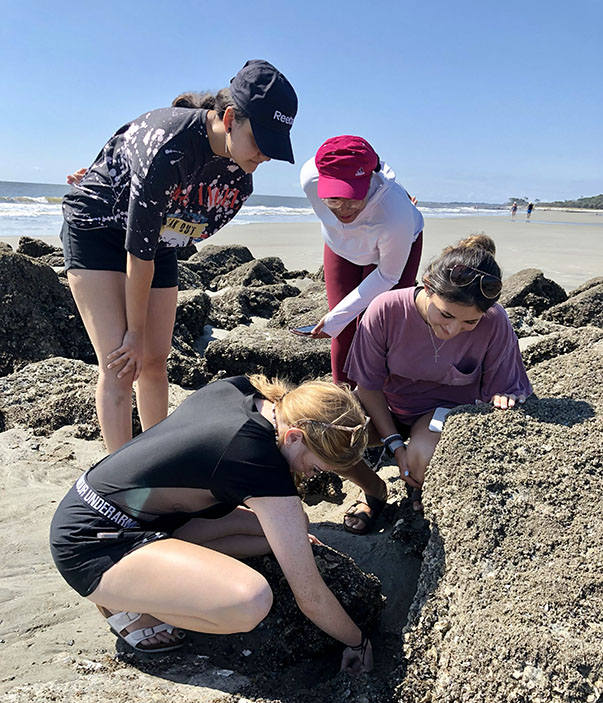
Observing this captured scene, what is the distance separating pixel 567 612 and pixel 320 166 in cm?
211

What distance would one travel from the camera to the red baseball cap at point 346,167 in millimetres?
2863

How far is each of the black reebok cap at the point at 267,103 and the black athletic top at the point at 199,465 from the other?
3.03 ft

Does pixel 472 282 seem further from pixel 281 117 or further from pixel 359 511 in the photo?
pixel 359 511

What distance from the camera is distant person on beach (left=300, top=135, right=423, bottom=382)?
9.45ft

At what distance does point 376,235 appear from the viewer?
3113 mm

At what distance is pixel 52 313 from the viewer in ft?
16.0

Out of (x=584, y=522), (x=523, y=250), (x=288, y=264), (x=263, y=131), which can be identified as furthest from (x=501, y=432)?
(x=523, y=250)

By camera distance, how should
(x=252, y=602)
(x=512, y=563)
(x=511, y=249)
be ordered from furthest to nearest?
(x=511, y=249) → (x=252, y=602) → (x=512, y=563)

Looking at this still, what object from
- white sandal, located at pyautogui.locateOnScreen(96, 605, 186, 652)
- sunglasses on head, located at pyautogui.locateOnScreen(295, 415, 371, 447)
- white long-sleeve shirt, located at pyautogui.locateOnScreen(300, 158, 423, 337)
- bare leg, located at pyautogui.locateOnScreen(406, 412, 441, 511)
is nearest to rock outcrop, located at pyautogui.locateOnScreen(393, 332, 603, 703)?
bare leg, located at pyautogui.locateOnScreen(406, 412, 441, 511)

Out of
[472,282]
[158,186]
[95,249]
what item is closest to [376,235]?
[472,282]

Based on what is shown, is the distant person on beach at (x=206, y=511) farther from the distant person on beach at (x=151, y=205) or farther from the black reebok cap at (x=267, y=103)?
the black reebok cap at (x=267, y=103)

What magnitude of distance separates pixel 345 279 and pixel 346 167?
0.79 metres

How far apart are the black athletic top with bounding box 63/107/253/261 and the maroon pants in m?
0.83

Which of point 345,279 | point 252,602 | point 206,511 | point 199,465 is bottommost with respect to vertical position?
point 252,602
